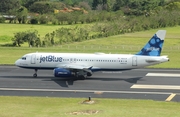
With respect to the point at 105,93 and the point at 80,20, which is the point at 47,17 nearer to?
the point at 80,20

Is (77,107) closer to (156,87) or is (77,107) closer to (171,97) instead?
(171,97)

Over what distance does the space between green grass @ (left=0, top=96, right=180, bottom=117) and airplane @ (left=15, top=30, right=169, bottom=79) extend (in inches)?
455

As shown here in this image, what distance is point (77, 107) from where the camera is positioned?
34500mm

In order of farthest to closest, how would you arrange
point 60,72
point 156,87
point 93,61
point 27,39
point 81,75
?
1. point 27,39
2. point 93,61
3. point 81,75
4. point 60,72
5. point 156,87

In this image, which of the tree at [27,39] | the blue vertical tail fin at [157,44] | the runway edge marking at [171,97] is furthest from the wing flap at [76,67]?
the tree at [27,39]

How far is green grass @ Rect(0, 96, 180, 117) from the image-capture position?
31.6m

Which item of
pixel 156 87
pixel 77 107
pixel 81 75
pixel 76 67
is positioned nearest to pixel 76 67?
pixel 76 67

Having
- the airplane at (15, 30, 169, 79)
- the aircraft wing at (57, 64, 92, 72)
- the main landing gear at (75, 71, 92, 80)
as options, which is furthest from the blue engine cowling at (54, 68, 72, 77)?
the main landing gear at (75, 71, 92, 80)

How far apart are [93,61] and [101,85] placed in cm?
542

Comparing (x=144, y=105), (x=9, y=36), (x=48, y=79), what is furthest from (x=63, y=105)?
(x=9, y=36)

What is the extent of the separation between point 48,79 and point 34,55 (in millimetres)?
3907

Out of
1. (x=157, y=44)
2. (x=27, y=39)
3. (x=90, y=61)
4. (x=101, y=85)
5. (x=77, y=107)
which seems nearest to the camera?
(x=77, y=107)

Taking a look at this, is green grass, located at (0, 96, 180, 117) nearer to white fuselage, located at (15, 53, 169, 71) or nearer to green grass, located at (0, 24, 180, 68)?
white fuselage, located at (15, 53, 169, 71)

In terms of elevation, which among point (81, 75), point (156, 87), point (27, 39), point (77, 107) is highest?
point (27, 39)
